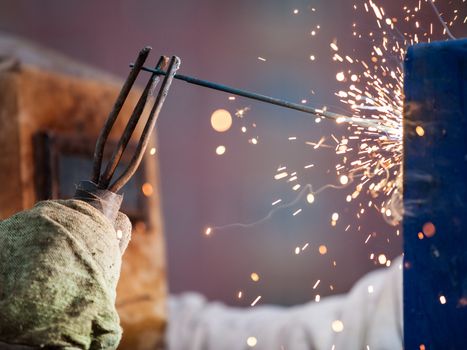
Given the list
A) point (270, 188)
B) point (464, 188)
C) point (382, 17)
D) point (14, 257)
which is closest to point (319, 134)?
point (270, 188)

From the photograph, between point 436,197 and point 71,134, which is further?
point 71,134

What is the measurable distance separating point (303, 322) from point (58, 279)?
2314 mm

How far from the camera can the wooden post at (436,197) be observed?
5.20 feet

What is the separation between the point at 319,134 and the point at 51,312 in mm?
2412

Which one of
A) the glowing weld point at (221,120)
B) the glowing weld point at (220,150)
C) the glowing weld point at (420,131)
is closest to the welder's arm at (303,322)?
the glowing weld point at (220,150)

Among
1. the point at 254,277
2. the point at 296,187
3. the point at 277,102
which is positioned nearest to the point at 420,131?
the point at 277,102

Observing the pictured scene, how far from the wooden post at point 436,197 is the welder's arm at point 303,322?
151 cm

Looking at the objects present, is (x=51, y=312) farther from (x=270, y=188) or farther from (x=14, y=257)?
(x=270, y=188)

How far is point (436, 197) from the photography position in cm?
160

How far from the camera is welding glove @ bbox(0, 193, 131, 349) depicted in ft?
4.11

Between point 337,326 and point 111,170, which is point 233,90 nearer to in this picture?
point 111,170

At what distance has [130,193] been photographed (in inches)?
138

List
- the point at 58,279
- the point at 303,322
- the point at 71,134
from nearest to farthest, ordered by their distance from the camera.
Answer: the point at 58,279 → the point at 71,134 → the point at 303,322

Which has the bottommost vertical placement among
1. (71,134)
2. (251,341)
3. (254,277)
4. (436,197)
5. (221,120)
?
(251,341)
